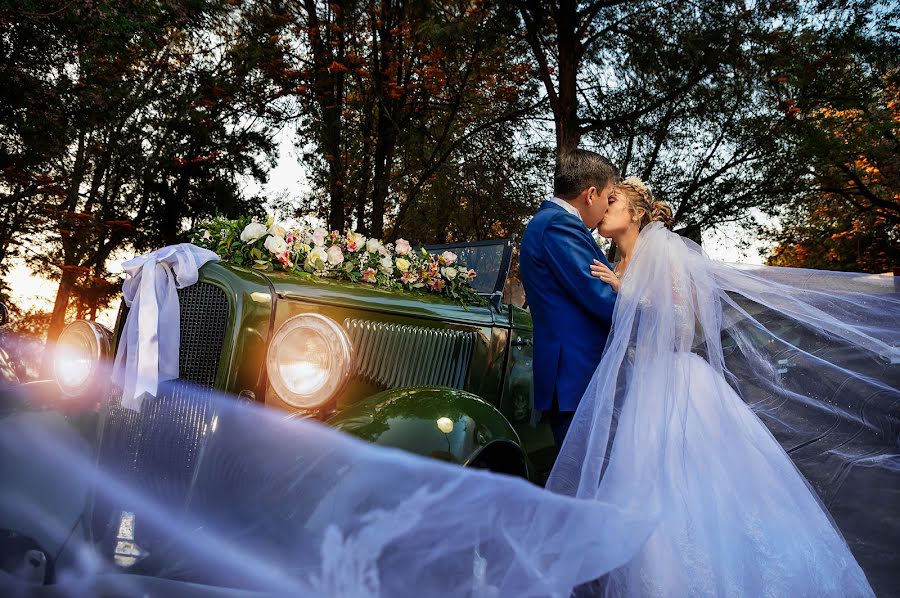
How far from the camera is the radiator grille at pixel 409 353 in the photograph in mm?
3201

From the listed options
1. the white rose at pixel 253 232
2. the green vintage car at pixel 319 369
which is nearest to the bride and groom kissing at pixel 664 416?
the green vintage car at pixel 319 369

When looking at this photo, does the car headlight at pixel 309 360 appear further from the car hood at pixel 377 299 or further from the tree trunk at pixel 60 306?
the tree trunk at pixel 60 306

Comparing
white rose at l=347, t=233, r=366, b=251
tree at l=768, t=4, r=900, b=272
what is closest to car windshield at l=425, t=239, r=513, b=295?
white rose at l=347, t=233, r=366, b=251

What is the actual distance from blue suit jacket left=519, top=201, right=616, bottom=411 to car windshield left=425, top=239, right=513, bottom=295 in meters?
1.34

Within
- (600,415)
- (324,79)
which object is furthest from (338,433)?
(324,79)

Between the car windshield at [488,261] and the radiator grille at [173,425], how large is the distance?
195cm

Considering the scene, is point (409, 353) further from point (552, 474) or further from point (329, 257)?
point (552, 474)

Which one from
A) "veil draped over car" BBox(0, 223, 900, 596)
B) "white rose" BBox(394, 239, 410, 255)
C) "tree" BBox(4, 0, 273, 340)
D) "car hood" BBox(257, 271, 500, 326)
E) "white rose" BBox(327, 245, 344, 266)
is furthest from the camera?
"tree" BBox(4, 0, 273, 340)

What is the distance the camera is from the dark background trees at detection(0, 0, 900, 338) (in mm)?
10312

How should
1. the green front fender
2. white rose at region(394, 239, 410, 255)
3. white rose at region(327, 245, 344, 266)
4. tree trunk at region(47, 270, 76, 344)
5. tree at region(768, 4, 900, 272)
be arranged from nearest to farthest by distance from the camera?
1. the green front fender
2. white rose at region(327, 245, 344, 266)
3. white rose at region(394, 239, 410, 255)
4. tree at region(768, 4, 900, 272)
5. tree trunk at region(47, 270, 76, 344)

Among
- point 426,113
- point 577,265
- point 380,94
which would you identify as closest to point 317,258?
point 577,265

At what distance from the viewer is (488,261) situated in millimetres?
4543

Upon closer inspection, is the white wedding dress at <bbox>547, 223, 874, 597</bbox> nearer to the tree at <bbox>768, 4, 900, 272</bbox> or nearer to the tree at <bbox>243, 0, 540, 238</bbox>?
the tree at <bbox>243, 0, 540, 238</bbox>

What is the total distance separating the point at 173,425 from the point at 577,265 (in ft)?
5.96
